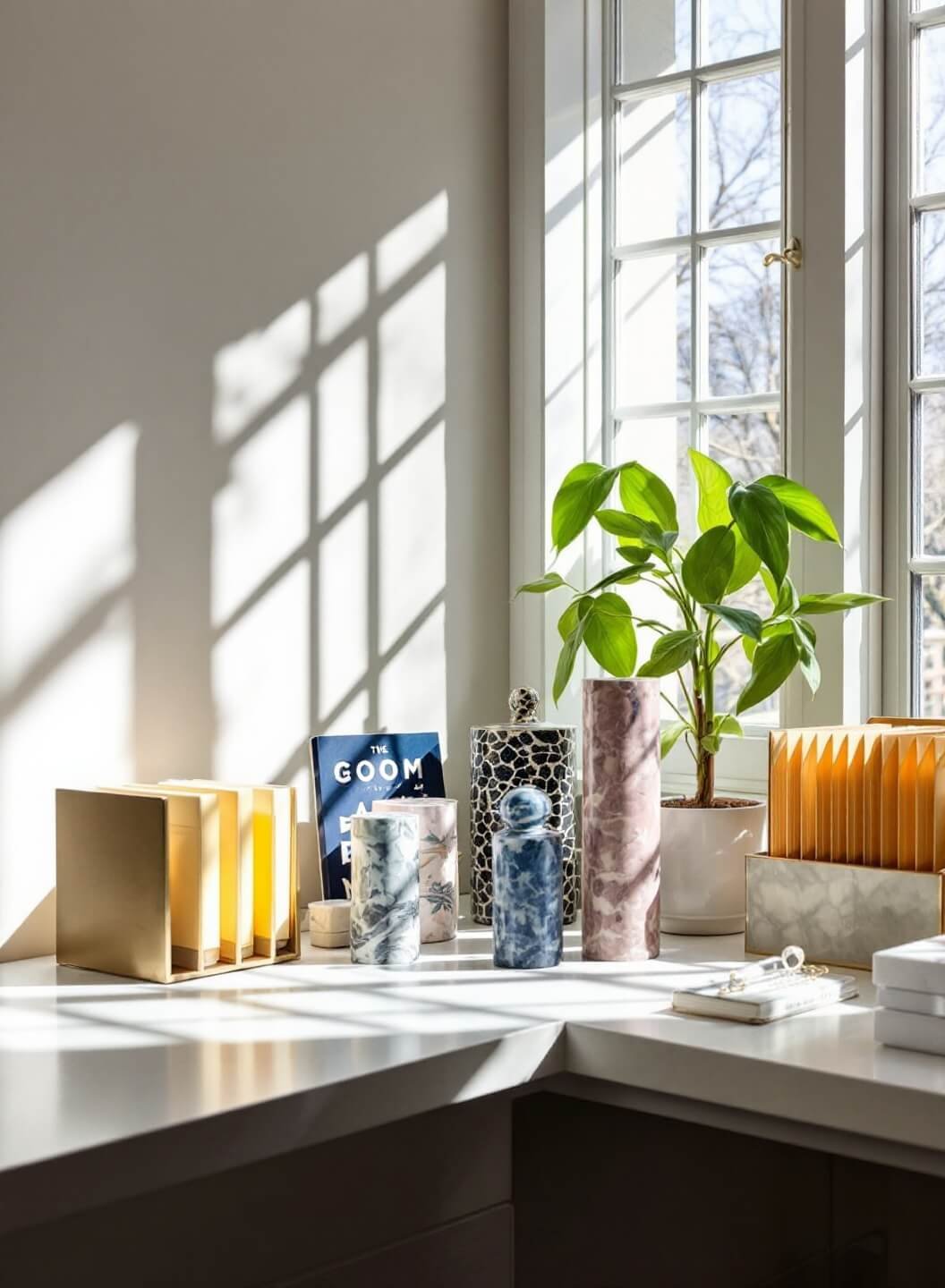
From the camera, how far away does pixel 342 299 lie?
1988 millimetres

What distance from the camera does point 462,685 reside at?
7.14ft

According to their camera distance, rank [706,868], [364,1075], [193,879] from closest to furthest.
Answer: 1. [364,1075]
2. [193,879]
3. [706,868]

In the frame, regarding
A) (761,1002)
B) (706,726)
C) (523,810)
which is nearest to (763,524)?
(706,726)

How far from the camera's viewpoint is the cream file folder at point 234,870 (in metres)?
1.60

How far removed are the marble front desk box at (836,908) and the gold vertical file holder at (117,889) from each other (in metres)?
0.54

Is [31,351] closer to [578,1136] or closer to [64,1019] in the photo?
[64,1019]

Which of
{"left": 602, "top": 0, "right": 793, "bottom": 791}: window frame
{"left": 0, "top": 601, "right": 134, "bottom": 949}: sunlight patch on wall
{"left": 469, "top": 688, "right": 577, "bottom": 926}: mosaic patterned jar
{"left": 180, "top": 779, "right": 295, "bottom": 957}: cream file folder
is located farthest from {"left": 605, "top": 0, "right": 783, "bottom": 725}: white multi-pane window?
{"left": 0, "top": 601, "right": 134, "bottom": 949}: sunlight patch on wall

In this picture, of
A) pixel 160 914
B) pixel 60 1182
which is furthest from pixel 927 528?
pixel 60 1182

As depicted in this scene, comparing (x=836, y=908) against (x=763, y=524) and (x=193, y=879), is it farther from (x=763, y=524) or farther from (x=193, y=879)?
(x=193, y=879)

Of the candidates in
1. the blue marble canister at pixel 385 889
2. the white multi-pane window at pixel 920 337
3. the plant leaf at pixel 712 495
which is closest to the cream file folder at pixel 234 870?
the blue marble canister at pixel 385 889

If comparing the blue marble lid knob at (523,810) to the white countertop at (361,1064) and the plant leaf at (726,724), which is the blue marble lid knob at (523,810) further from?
the plant leaf at (726,724)

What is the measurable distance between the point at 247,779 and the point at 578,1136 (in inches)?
23.9

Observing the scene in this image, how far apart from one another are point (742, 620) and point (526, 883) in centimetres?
37

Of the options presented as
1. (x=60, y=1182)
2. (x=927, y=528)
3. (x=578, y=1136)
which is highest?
(x=927, y=528)
